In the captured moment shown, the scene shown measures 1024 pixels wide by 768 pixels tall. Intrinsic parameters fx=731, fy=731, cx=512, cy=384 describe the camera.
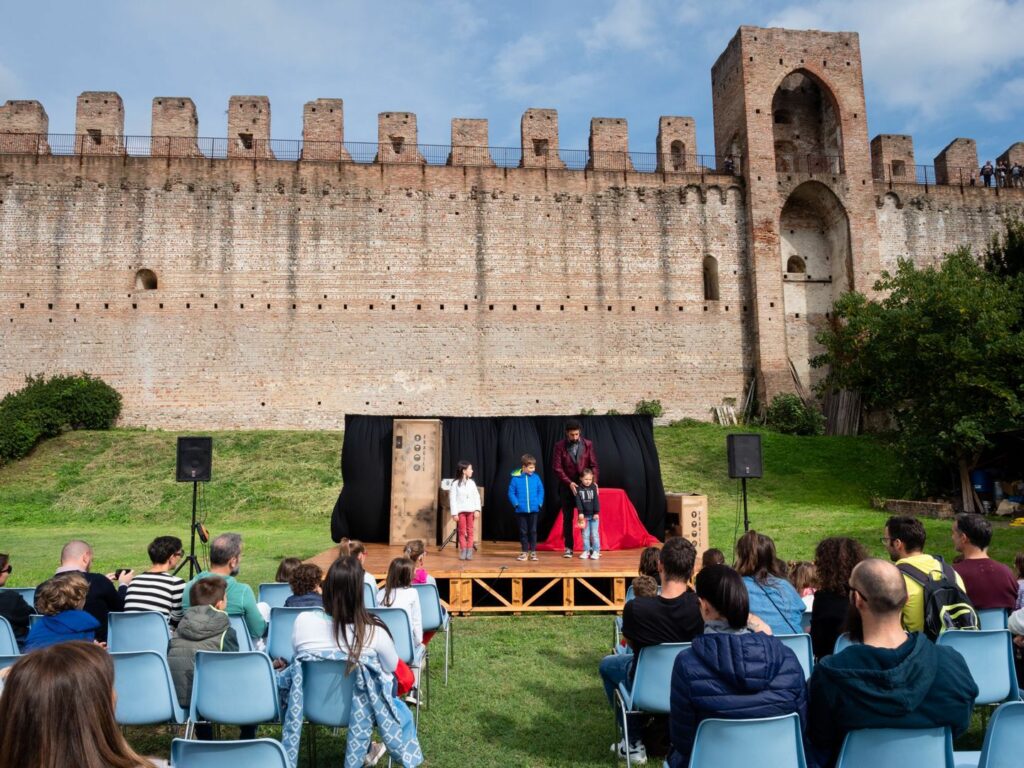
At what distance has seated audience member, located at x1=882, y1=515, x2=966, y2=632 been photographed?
12.1 feet

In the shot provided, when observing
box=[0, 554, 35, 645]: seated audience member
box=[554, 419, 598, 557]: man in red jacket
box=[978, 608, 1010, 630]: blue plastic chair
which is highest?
box=[554, 419, 598, 557]: man in red jacket

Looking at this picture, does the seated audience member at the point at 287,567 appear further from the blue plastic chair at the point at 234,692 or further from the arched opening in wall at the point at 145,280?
the arched opening in wall at the point at 145,280

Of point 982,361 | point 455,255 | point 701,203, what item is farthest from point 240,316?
point 982,361

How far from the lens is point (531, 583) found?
26.8 feet

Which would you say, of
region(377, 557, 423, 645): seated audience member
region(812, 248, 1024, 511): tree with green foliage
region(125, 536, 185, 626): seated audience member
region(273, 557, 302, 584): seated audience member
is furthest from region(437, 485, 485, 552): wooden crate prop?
region(812, 248, 1024, 511): tree with green foliage

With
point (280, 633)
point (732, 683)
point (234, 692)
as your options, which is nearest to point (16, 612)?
point (280, 633)

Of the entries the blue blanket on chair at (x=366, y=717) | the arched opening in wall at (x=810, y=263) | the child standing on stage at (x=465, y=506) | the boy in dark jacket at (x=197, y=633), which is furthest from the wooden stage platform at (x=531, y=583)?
the arched opening in wall at (x=810, y=263)

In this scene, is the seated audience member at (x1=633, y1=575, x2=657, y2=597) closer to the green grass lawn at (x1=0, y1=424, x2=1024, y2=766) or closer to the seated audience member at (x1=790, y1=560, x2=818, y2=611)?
the green grass lawn at (x1=0, y1=424, x2=1024, y2=766)

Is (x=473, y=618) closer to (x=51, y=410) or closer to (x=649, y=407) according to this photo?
(x=649, y=407)

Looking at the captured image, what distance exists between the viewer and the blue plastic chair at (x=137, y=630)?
161 inches

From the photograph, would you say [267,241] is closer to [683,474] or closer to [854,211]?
[683,474]

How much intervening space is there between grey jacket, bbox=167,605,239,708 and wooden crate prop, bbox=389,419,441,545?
712 cm

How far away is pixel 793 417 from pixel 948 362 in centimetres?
720

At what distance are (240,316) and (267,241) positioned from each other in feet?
8.53
